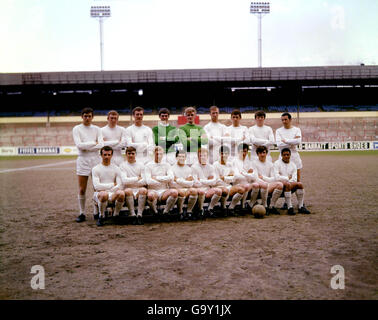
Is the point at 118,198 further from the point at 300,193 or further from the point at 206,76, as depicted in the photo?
the point at 206,76

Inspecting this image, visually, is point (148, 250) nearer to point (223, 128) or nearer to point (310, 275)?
point (310, 275)

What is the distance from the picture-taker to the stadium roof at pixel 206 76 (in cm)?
3409

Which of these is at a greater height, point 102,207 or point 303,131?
point 303,131

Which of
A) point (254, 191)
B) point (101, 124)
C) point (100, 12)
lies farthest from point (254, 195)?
point (100, 12)

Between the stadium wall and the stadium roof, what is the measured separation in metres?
4.34

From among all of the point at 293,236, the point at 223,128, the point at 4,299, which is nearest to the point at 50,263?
the point at 4,299

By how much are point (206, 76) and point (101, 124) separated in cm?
1389

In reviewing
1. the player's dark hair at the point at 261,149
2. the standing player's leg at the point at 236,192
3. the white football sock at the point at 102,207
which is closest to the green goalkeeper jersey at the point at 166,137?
the standing player's leg at the point at 236,192

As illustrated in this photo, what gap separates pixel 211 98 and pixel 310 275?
118ft

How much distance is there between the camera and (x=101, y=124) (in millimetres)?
33469

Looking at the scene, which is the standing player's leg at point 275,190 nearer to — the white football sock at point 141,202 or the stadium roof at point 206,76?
the white football sock at point 141,202

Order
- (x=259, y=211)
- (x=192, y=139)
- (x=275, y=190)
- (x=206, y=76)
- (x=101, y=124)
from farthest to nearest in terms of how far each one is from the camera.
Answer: (x=206, y=76), (x=101, y=124), (x=192, y=139), (x=275, y=190), (x=259, y=211)

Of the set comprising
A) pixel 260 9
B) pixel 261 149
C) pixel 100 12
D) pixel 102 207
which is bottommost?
pixel 102 207

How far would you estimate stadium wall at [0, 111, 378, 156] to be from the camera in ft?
104
